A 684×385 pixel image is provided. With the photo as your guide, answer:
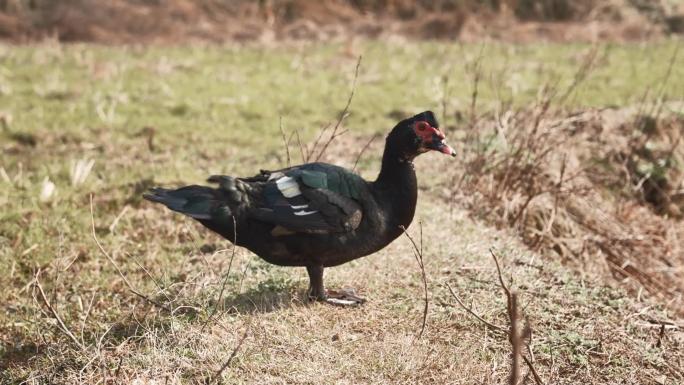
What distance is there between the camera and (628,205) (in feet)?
25.3

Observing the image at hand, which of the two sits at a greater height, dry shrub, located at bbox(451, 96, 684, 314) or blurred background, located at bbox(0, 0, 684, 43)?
blurred background, located at bbox(0, 0, 684, 43)

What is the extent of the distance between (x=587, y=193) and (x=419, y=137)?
2.97 meters

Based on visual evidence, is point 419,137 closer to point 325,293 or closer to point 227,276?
point 325,293

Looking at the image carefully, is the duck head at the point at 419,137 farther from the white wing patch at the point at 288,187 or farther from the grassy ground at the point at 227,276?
the grassy ground at the point at 227,276

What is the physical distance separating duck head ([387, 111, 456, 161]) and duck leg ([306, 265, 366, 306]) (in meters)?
0.85

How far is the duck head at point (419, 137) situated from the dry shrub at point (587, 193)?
6.68ft

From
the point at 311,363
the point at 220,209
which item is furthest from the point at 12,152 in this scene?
the point at 311,363

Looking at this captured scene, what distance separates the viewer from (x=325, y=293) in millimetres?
4672

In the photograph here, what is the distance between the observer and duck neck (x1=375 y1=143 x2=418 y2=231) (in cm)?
444

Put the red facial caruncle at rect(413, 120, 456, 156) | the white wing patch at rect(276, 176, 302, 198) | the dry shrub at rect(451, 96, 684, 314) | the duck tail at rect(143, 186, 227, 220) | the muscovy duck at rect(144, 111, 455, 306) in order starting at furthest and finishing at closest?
the dry shrub at rect(451, 96, 684, 314)
the red facial caruncle at rect(413, 120, 456, 156)
the white wing patch at rect(276, 176, 302, 198)
the muscovy duck at rect(144, 111, 455, 306)
the duck tail at rect(143, 186, 227, 220)

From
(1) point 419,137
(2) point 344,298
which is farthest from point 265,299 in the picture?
(1) point 419,137

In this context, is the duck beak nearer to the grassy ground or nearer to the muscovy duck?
the muscovy duck

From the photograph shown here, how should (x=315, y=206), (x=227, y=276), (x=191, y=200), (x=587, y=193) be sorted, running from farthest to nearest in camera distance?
1. (x=587, y=193)
2. (x=315, y=206)
3. (x=191, y=200)
4. (x=227, y=276)

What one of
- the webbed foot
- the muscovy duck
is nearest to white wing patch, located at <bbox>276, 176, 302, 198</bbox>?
the muscovy duck
